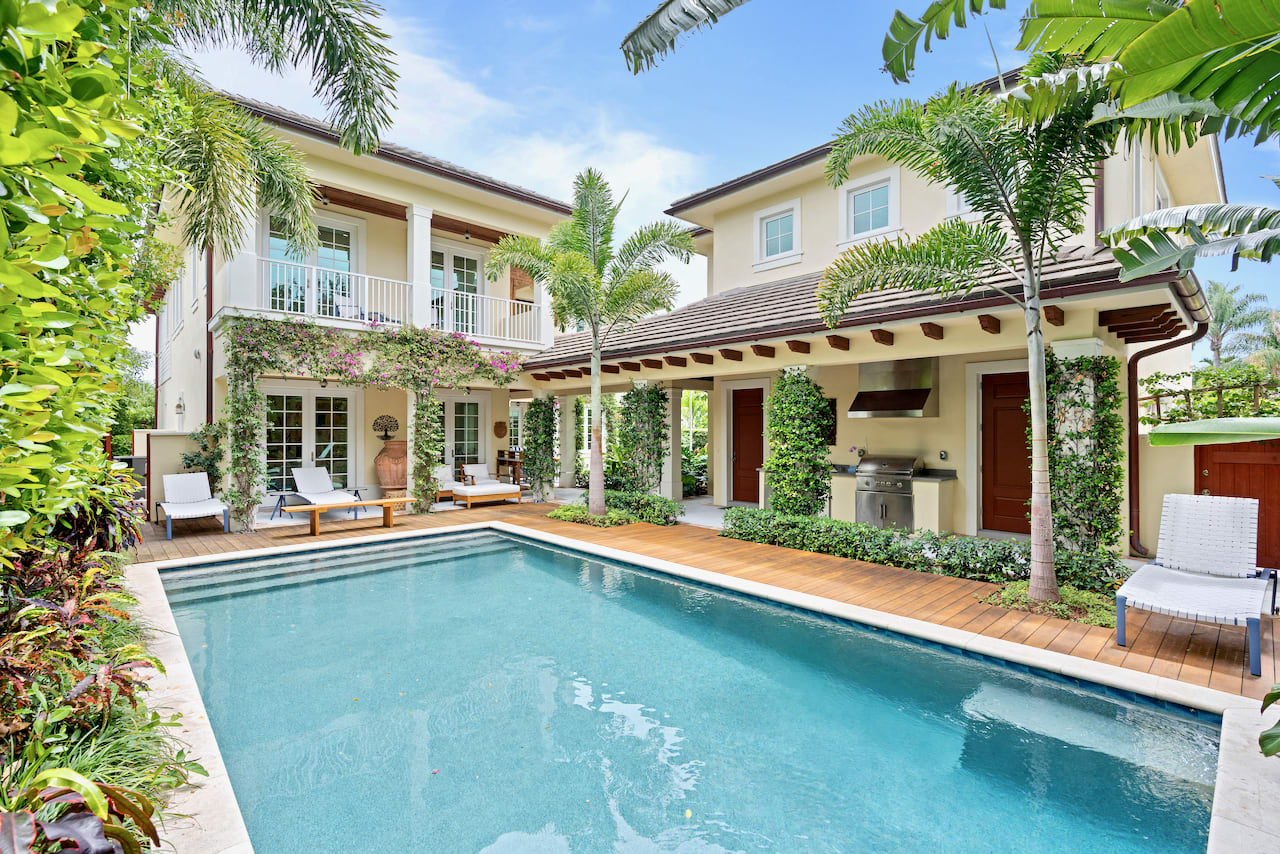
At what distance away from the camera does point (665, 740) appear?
448 centimetres

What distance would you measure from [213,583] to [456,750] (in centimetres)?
623

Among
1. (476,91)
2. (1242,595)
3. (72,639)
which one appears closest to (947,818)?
(1242,595)

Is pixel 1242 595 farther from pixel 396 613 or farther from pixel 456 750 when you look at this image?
pixel 396 613

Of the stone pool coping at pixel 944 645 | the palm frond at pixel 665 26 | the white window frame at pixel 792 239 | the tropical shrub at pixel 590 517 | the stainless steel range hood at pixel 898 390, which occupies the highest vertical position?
the palm frond at pixel 665 26

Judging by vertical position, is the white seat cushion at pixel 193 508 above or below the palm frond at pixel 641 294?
below

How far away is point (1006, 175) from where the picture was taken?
6.45 meters

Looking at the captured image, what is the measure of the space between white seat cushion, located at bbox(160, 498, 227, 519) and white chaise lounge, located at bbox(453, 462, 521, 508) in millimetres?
4799

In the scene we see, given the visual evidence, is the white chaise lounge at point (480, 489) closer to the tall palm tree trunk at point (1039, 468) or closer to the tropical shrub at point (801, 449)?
the tropical shrub at point (801, 449)

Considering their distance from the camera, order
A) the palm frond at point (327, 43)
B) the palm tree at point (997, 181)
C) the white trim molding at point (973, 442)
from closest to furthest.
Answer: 1. the palm tree at point (997, 181)
2. the palm frond at point (327, 43)
3. the white trim molding at point (973, 442)

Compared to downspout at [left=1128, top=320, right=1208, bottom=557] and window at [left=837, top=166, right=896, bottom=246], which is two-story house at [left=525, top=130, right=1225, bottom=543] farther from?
downspout at [left=1128, top=320, right=1208, bottom=557]

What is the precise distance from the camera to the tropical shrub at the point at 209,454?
→ 1189 cm

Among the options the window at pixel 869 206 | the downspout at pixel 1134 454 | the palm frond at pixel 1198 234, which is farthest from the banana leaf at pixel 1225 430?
the window at pixel 869 206

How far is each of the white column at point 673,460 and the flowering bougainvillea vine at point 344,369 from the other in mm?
4275

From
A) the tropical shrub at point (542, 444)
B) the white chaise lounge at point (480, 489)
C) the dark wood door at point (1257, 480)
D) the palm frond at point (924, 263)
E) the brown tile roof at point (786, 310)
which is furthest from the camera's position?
the tropical shrub at point (542, 444)
